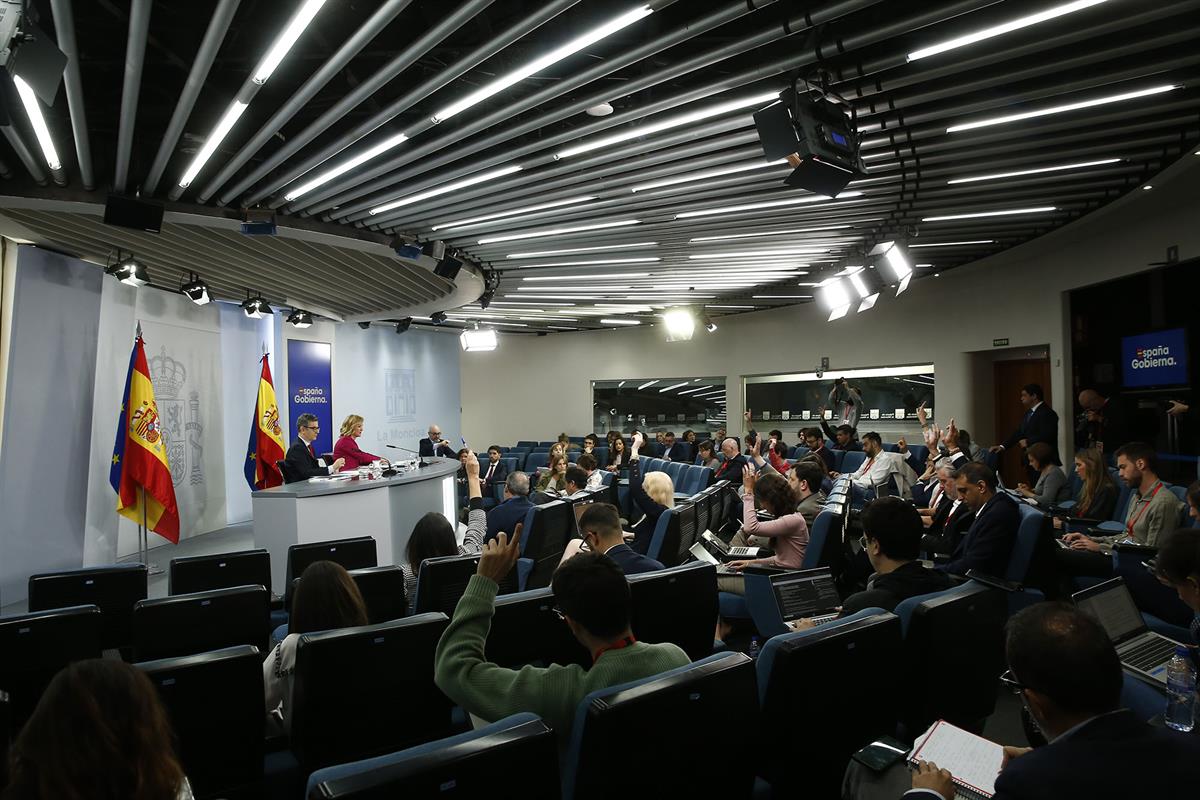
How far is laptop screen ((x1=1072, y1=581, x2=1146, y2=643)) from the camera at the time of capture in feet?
8.58

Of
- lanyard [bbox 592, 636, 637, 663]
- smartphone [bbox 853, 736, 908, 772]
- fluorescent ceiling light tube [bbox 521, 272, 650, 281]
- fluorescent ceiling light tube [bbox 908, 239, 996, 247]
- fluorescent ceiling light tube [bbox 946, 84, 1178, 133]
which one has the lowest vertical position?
smartphone [bbox 853, 736, 908, 772]

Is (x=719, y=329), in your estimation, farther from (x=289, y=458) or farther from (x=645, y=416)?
(x=289, y=458)

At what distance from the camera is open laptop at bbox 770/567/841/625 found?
10.4ft

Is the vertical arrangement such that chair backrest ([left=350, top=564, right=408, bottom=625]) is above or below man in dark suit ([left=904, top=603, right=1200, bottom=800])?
below

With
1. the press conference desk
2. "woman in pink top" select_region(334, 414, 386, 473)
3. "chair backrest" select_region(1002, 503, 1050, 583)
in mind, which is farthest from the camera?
"woman in pink top" select_region(334, 414, 386, 473)

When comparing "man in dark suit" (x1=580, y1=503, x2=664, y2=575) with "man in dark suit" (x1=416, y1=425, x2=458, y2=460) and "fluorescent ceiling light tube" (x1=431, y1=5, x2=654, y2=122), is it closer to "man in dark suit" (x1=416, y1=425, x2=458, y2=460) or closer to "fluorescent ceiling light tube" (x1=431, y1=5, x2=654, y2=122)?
"fluorescent ceiling light tube" (x1=431, y1=5, x2=654, y2=122)

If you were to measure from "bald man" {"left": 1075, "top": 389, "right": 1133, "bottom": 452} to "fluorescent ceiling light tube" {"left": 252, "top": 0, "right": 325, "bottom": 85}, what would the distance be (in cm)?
831

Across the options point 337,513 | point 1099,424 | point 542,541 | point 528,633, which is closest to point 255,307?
point 337,513

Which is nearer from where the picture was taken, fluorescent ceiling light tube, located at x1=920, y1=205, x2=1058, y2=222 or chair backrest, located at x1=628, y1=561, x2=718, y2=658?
chair backrest, located at x1=628, y1=561, x2=718, y2=658

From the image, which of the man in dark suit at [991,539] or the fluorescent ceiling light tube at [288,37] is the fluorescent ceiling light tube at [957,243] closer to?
the man in dark suit at [991,539]

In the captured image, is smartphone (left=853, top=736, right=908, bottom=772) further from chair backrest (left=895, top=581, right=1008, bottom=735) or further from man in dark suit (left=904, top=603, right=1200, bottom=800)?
chair backrest (left=895, top=581, right=1008, bottom=735)

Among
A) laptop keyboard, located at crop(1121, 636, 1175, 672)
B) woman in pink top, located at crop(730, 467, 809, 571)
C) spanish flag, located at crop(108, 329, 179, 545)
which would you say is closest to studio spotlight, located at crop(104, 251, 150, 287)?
spanish flag, located at crop(108, 329, 179, 545)

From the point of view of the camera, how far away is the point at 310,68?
15.9 feet

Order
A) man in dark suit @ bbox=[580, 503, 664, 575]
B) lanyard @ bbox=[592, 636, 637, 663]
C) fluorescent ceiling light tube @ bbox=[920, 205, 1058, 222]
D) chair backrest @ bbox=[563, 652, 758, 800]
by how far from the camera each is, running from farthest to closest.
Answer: fluorescent ceiling light tube @ bbox=[920, 205, 1058, 222]
man in dark suit @ bbox=[580, 503, 664, 575]
lanyard @ bbox=[592, 636, 637, 663]
chair backrest @ bbox=[563, 652, 758, 800]
